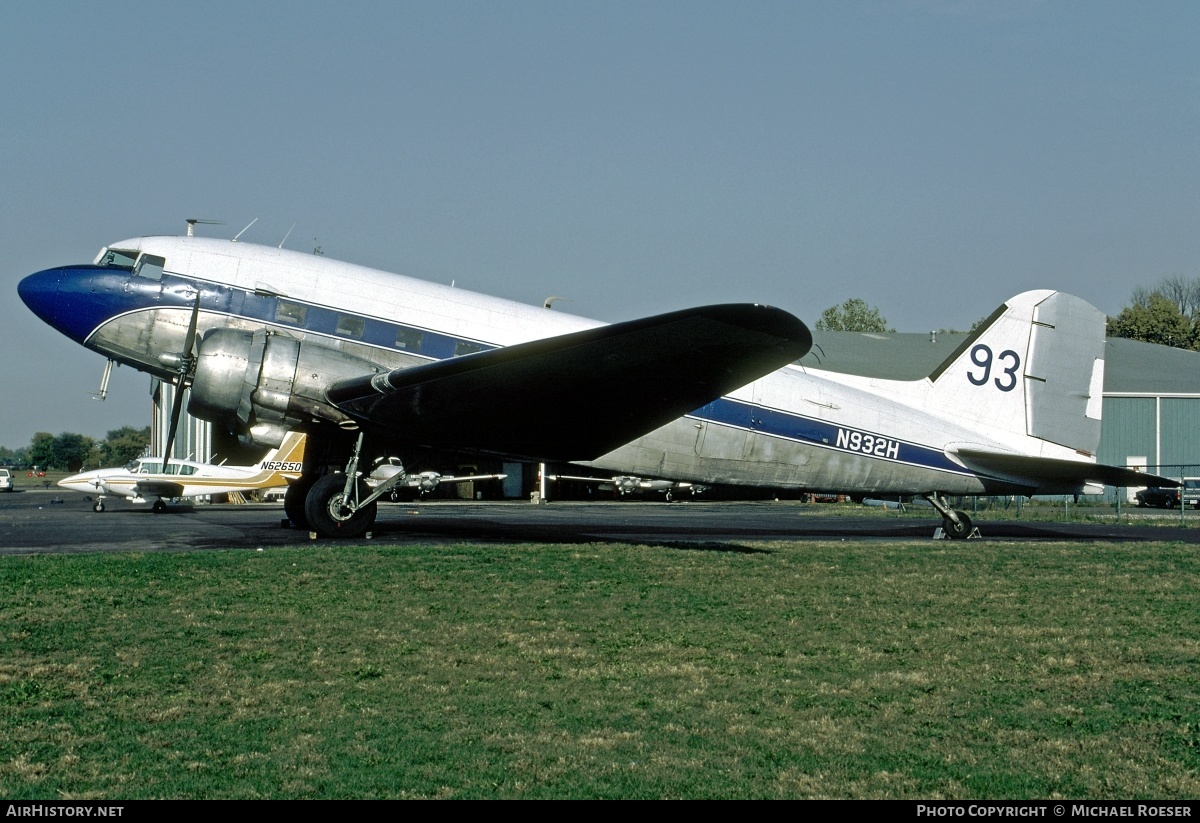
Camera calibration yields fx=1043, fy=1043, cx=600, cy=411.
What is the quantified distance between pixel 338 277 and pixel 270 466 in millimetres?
18631

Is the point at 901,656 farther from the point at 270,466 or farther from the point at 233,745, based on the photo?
the point at 270,466

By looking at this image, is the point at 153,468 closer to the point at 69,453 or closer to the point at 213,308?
the point at 213,308

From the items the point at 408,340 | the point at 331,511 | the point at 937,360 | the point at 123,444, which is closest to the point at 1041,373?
the point at 408,340

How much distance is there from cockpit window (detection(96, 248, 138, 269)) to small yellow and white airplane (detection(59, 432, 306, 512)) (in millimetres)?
15356

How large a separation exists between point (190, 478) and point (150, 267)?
17.8 meters

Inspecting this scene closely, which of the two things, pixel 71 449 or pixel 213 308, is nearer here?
pixel 213 308

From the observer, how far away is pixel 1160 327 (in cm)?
7288

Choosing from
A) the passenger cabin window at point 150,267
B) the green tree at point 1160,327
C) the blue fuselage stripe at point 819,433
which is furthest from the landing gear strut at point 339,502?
the green tree at point 1160,327

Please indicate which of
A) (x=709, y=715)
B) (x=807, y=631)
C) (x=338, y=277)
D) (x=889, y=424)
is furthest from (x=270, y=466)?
(x=709, y=715)

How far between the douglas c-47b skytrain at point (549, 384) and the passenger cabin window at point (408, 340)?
4 cm

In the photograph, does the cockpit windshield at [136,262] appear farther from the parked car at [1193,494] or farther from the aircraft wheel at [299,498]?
the parked car at [1193,494]

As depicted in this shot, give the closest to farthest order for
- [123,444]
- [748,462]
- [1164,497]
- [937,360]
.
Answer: [748,462], [1164,497], [937,360], [123,444]

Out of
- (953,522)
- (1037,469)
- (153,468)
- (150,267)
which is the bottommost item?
(153,468)

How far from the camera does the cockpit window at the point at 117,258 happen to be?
15641 millimetres
